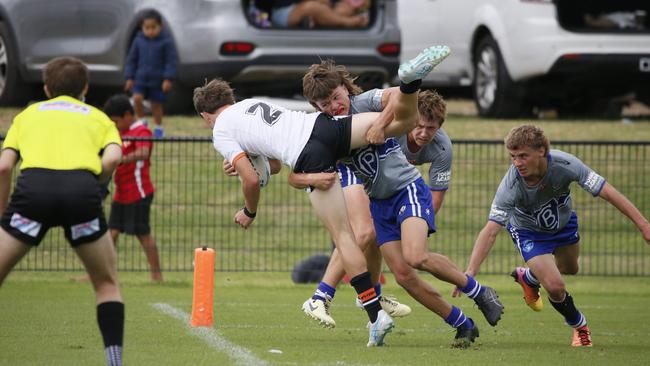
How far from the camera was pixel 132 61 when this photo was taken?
16797 millimetres

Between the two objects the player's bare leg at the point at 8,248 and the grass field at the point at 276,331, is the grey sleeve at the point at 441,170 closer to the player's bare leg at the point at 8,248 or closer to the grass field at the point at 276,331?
the grass field at the point at 276,331

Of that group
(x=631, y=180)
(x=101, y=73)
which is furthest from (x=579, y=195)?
(x=101, y=73)

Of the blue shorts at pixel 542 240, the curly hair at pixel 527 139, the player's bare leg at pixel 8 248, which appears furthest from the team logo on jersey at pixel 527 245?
the player's bare leg at pixel 8 248

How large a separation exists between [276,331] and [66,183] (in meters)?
3.16

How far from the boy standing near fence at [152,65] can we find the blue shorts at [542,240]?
7.95m

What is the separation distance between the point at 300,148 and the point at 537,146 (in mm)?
1570

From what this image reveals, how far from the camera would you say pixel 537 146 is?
345 inches

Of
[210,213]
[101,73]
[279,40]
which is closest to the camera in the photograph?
[210,213]

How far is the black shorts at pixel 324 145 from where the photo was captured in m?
8.49

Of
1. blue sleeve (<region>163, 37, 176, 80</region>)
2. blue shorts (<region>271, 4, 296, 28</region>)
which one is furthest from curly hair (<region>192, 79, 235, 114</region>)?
blue shorts (<region>271, 4, 296, 28</region>)

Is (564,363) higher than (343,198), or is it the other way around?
(343,198)

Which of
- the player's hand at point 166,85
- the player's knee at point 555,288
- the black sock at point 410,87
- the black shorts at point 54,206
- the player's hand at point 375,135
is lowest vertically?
the player's hand at point 166,85

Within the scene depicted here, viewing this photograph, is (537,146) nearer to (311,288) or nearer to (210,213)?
(311,288)

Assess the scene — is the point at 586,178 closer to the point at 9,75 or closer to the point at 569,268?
the point at 569,268
